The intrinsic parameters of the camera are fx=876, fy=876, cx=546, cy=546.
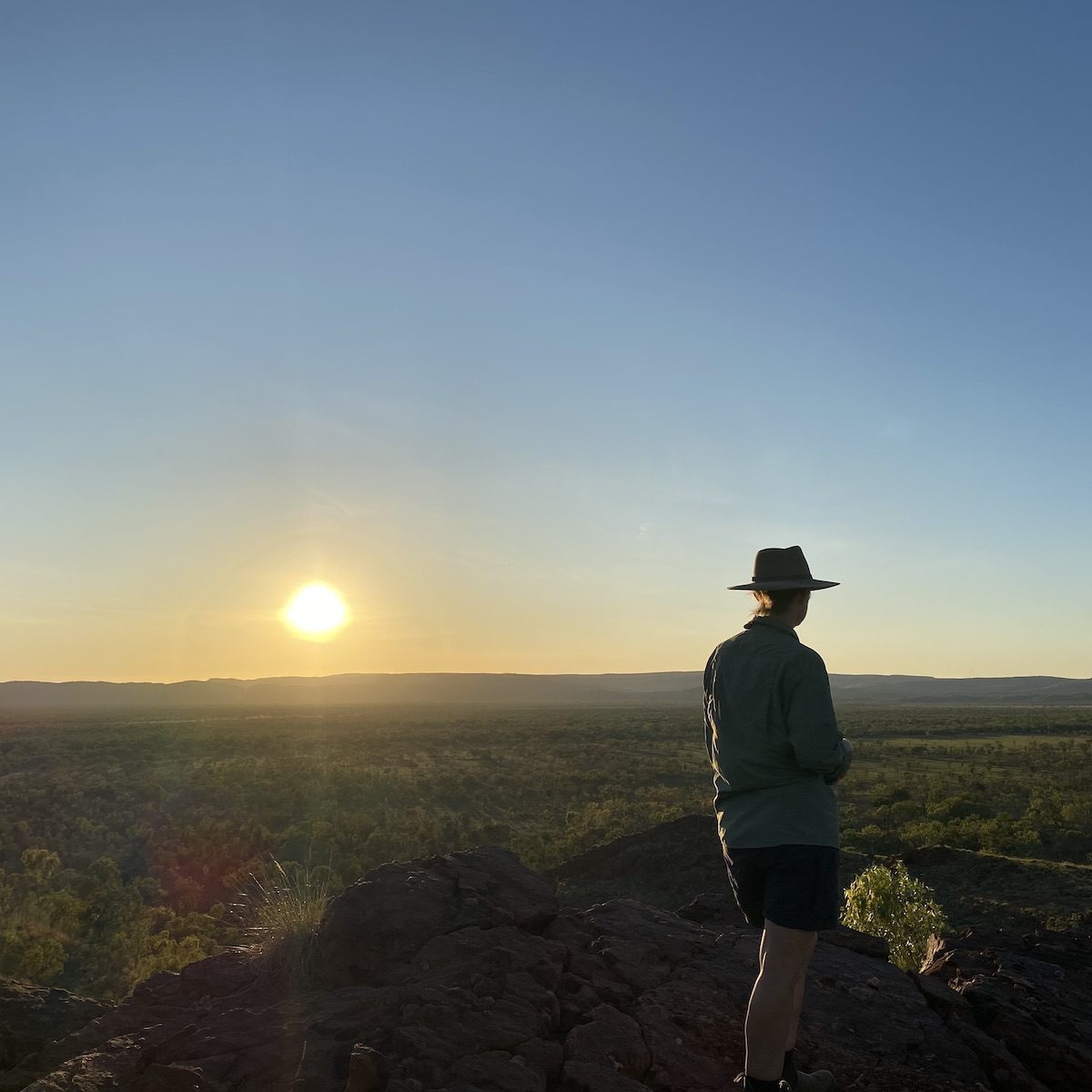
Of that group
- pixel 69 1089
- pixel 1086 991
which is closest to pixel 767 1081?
pixel 69 1089

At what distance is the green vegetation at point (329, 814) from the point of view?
12.0 m

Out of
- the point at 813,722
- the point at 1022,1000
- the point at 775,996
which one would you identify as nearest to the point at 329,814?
the point at 1022,1000

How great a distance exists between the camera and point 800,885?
3643 millimetres

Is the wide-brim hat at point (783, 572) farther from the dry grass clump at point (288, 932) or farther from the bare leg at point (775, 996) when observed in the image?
the dry grass clump at point (288, 932)

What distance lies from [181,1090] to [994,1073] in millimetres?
4199

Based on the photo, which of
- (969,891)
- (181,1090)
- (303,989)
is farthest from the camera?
(969,891)

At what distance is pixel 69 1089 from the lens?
156 inches

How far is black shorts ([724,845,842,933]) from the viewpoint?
11.9 ft

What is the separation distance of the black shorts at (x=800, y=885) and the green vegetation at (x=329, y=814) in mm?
4811

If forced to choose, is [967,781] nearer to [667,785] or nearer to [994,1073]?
[667,785]

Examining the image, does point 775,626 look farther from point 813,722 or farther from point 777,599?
point 813,722

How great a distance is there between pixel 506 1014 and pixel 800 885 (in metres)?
1.75

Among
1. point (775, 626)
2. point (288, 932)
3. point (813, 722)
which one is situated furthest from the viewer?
point (288, 932)

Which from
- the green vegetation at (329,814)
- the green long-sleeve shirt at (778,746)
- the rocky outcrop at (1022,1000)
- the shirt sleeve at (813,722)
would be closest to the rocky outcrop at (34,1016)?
the green vegetation at (329,814)
